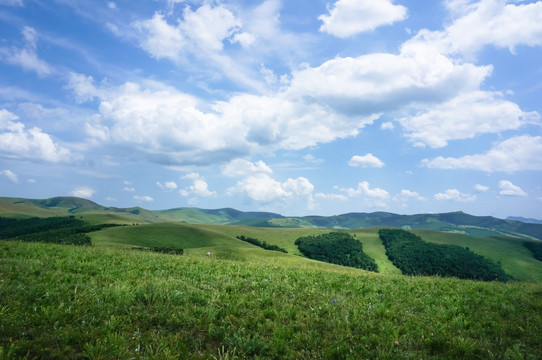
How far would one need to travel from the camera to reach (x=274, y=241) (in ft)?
530

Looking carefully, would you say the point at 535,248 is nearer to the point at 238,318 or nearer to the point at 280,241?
the point at 280,241

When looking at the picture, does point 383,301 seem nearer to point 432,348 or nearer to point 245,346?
point 432,348

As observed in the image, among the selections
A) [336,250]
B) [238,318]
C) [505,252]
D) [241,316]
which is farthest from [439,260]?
[238,318]

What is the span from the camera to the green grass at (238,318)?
7090 millimetres

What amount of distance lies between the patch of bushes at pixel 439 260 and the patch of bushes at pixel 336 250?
1738 centimetres

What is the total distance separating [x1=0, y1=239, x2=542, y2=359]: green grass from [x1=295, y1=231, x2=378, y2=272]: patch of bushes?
142 metres

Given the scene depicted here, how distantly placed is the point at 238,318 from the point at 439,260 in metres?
179

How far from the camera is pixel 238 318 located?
8.95 metres

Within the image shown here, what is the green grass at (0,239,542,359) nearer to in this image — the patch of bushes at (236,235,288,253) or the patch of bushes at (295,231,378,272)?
the patch of bushes at (236,235,288,253)

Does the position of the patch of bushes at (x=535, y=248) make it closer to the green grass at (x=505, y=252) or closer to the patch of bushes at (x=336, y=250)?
the green grass at (x=505, y=252)

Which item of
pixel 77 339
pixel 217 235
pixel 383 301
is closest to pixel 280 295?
pixel 383 301

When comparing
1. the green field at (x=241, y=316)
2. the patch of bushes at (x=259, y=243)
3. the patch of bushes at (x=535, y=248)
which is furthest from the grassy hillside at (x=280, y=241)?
the green field at (x=241, y=316)

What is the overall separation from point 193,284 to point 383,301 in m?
7.47

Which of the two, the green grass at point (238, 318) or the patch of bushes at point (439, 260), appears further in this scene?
the patch of bushes at point (439, 260)
